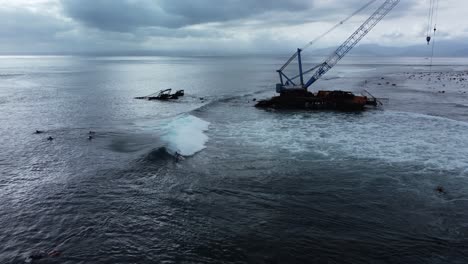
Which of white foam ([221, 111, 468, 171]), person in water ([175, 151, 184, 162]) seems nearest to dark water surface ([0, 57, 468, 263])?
white foam ([221, 111, 468, 171])

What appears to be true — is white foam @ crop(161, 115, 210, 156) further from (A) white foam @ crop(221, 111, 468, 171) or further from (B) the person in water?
(A) white foam @ crop(221, 111, 468, 171)

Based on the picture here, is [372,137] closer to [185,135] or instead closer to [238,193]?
[185,135]

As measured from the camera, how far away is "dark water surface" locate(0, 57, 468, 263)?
1820cm

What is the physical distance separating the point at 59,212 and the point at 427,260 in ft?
71.7

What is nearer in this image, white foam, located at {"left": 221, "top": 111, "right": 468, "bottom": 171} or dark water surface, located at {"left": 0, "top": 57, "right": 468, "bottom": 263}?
dark water surface, located at {"left": 0, "top": 57, "right": 468, "bottom": 263}

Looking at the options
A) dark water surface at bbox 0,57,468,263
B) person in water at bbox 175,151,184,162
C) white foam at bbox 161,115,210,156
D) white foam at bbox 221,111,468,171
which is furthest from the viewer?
white foam at bbox 161,115,210,156

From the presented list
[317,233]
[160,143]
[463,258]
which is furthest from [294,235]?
[160,143]

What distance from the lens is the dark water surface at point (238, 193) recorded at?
18203 mm

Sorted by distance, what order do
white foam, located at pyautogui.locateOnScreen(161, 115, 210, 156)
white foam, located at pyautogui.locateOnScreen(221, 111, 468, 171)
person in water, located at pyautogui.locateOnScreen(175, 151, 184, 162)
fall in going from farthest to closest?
1. white foam, located at pyautogui.locateOnScreen(161, 115, 210, 156)
2. white foam, located at pyautogui.locateOnScreen(221, 111, 468, 171)
3. person in water, located at pyautogui.locateOnScreen(175, 151, 184, 162)

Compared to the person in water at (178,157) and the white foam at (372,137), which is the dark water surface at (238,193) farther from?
the person in water at (178,157)

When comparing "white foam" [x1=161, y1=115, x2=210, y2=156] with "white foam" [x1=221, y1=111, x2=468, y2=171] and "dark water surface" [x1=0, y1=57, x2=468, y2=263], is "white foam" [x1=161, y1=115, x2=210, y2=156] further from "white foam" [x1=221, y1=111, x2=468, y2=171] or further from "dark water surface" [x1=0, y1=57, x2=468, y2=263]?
"white foam" [x1=221, y1=111, x2=468, y2=171]

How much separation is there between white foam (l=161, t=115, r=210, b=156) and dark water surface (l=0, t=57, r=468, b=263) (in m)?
0.33

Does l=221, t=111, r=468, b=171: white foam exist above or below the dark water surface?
above

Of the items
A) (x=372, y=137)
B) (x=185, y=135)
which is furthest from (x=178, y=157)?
(x=372, y=137)
